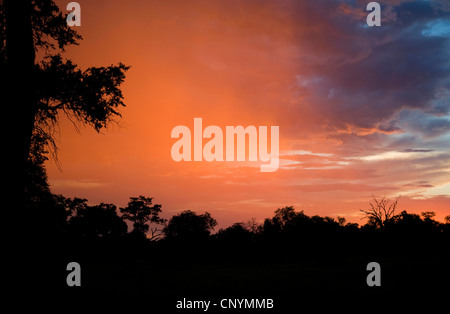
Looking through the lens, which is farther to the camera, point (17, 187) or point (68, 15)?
point (68, 15)

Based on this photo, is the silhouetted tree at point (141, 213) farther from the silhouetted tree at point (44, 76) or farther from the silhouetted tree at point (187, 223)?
the silhouetted tree at point (44, 76)

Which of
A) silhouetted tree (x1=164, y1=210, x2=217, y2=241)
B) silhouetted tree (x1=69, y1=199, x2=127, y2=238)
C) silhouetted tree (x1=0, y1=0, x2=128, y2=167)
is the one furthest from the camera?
silhouetted tree (x1=164, y1=210, x2=217, y2=241)

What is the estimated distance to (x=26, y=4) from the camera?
8.80 meters

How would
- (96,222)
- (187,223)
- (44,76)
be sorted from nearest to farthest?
1. (44,76)
2. (96,222)
3. (187,223)

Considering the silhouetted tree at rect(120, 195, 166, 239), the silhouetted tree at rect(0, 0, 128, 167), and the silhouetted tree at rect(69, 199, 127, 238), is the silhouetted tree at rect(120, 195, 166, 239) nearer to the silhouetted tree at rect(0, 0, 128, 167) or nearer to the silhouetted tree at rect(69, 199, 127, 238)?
the silhouetted tree at rect(69, 199, 127, 238)

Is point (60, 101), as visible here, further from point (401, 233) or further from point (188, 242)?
point (401, 233)

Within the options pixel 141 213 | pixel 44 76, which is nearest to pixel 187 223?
pixel 141 213

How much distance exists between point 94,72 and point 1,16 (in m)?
3.37

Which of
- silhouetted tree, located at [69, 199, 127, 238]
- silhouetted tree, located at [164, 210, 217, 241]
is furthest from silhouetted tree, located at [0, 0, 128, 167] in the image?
silhouetted tree, located at [164, 210, 217, 241]

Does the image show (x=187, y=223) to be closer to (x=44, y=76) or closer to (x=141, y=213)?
(x=141, y=213)
